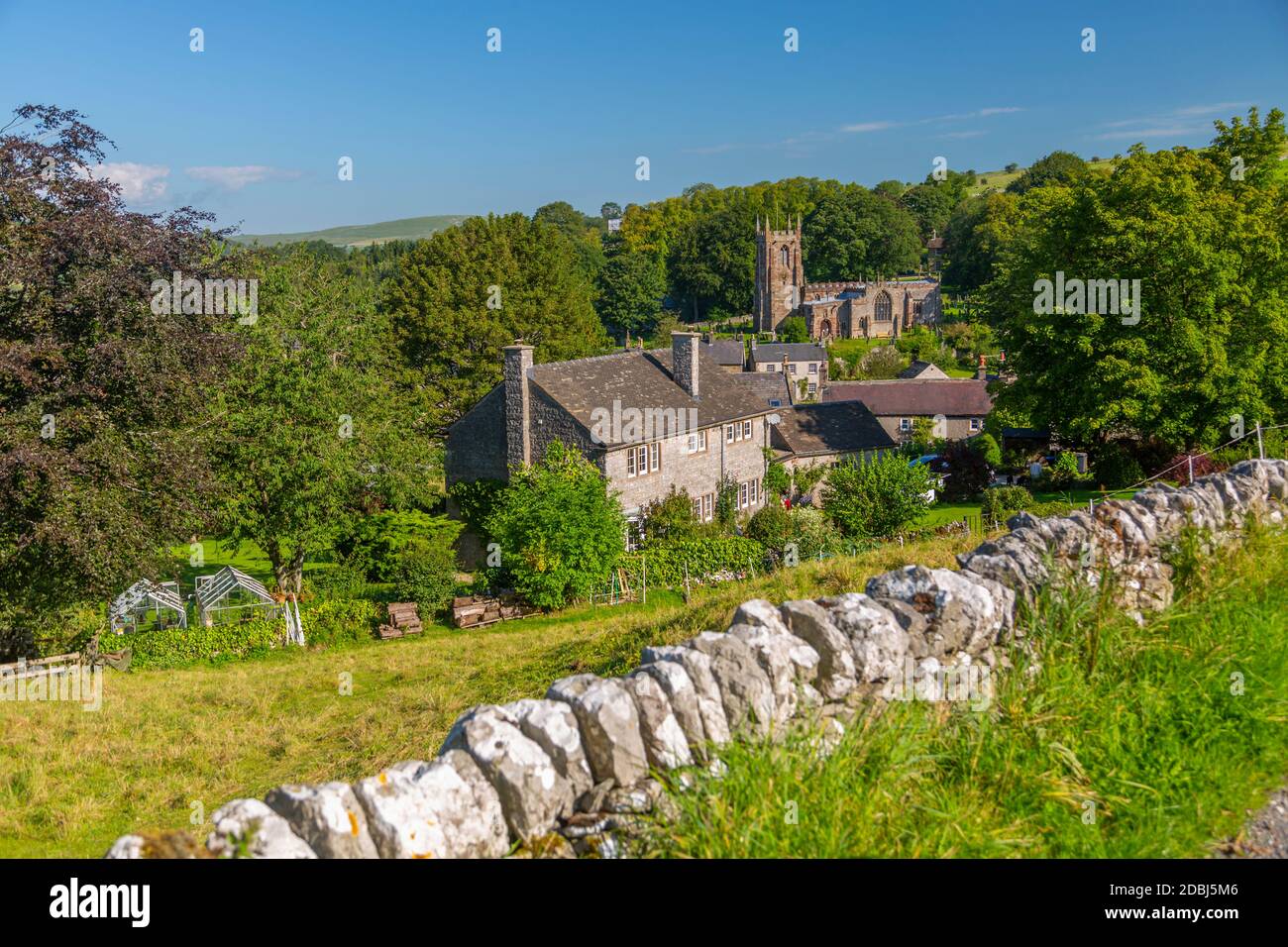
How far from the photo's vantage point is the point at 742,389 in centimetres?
4850

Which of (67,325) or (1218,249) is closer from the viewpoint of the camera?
(67,325)

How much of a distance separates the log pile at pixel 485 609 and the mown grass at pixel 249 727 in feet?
30.7

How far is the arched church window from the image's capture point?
119 metres

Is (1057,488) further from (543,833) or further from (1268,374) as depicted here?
(543,833)

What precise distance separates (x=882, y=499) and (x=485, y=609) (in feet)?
47.7

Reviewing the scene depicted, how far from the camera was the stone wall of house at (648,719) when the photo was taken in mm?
4746

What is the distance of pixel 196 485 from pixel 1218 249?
35.2 m

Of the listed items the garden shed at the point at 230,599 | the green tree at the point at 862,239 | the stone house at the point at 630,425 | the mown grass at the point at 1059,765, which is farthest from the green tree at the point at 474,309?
the green tree at the point at 862,239

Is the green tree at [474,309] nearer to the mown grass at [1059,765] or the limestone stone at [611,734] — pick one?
the mown grass at [1059,765]

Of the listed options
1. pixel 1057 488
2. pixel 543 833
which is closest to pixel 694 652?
pixel 543 833

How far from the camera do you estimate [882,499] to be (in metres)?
35.2

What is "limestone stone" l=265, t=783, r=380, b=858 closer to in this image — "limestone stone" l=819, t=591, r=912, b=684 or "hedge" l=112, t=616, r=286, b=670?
"limestone stone" l=819, t=591, r=912, b=684

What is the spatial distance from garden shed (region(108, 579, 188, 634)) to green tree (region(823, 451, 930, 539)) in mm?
21997

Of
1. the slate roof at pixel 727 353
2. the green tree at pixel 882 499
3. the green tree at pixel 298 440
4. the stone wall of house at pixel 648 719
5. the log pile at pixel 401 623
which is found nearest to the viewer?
the stone wall of house at pixel 648 719
